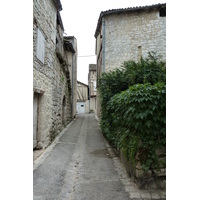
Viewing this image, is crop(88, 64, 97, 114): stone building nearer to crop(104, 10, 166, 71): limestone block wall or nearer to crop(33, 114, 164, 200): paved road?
crop(104, 10, 166, 71): limestone block wall

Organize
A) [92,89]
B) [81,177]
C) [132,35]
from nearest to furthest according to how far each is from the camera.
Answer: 1. [81,177]
2. [132,35]
3. [92,89]

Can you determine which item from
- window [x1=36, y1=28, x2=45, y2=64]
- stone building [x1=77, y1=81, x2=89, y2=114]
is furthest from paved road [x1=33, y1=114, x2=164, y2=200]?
stone building [x1=77, y1=81, x2=89, y2=114]

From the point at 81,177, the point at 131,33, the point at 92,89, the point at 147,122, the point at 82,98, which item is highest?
the point at 131,33

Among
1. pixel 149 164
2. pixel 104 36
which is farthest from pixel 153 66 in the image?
pixel 104 36

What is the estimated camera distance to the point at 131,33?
27.9 ft

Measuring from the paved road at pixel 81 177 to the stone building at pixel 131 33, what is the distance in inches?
227

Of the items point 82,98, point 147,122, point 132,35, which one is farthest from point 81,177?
point 82,98

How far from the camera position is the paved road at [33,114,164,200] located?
7.52 feet

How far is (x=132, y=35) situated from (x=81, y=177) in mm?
8008

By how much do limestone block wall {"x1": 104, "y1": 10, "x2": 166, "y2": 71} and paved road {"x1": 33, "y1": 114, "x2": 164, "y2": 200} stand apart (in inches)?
231

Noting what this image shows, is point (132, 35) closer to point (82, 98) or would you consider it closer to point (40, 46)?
point (40, 46)

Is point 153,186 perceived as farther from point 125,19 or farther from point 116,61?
point 125,19

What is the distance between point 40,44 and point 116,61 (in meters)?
5.38

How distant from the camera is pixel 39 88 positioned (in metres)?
3.83
